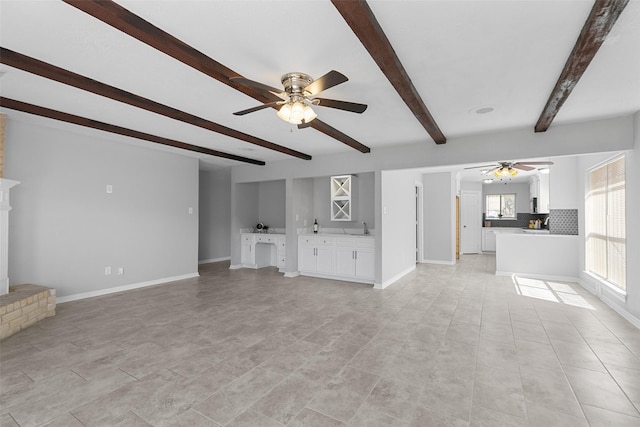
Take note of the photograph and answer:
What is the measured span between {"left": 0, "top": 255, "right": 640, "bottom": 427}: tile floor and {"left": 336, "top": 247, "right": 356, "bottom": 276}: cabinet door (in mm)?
1321

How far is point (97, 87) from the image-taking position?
2781 millimetres

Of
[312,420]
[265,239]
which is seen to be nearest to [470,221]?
[265,239]

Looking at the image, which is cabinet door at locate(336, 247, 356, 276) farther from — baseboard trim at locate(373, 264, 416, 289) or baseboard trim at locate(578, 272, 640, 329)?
baseboard trim at locate(578, 272, 640, 329)

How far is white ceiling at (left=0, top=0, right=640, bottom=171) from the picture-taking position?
182 cm

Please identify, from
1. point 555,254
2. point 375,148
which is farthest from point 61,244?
point 555,254

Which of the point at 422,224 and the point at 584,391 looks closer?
the point at 584,391

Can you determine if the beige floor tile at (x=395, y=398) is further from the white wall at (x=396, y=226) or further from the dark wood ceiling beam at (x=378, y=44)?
the white wall at (x=396, y=226)

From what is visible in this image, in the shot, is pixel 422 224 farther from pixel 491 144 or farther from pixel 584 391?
pixel 584 391

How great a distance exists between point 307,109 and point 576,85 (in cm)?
254

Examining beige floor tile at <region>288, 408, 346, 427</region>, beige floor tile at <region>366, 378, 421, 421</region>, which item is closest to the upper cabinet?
beige floor tile at <region>366, 378, 421, 421</region>

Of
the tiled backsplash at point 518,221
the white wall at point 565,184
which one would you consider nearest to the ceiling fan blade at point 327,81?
the white wall at point 565,184

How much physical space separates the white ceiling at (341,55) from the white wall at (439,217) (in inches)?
166

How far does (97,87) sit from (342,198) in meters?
4.63

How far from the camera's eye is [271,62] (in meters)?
2.40
